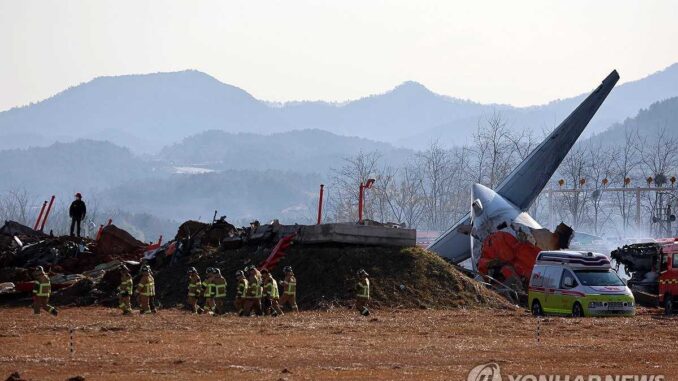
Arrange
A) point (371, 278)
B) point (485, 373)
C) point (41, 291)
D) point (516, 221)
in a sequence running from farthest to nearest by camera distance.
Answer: point (516, 221), point (371, 278), point (41, 291), point (485, 373)

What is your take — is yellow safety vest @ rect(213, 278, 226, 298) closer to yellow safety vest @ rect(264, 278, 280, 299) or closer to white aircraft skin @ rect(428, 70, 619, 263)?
yellow safety vest @ rect(264, 278, 280, 299)

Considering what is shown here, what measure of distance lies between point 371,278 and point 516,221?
10523 mm

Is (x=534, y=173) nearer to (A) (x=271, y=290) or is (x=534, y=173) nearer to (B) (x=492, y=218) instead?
(B) (x=492, y=218)

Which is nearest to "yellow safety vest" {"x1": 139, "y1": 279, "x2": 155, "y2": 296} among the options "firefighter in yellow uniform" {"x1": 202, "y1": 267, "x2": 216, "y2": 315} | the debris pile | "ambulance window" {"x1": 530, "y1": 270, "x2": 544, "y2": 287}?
"firefighter in yellow uniform" {"x1": 202, "y1": 267, "x2": 216, "y2": 315}

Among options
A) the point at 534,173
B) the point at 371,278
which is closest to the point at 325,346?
the point at 371,278

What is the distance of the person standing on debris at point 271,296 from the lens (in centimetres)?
3659

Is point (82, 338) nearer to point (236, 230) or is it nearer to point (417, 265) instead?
point (417, 265)

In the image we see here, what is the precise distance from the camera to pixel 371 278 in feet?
136

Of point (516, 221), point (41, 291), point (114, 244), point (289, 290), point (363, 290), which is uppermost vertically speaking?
point (516, 221)

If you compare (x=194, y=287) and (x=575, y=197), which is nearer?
(x=194, y=287)

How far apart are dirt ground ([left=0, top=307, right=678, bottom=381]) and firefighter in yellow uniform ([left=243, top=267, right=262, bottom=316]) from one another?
2.47 ft

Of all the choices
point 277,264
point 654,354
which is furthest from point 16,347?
point 277,264

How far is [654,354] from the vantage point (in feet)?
82.9

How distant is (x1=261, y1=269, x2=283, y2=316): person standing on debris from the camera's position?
3659 centimetres
